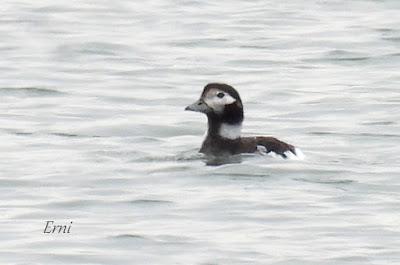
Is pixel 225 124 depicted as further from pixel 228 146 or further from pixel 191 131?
pixel 191 131

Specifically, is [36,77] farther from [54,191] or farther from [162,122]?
[54,191]

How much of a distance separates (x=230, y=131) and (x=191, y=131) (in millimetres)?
1953

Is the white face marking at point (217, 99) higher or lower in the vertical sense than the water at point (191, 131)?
higher

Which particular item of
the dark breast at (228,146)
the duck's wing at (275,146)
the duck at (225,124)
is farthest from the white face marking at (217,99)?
the duck's wing at (275,146)

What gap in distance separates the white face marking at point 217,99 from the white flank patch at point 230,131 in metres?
0.15

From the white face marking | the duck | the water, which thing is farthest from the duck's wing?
the white face marking

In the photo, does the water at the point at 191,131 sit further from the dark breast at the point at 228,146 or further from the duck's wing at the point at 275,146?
the dark breast at the point at 228,146

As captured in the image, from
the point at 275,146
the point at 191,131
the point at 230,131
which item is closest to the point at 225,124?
the point at 230,131

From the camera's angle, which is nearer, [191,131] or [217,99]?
[217,99]

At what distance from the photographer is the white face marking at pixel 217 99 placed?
61.6 ft

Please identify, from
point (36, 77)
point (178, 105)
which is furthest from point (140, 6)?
point (178, 105)

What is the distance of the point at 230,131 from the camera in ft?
61.9

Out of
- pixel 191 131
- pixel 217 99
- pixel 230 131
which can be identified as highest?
pixel 217 99

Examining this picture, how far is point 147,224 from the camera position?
51.7 feet
